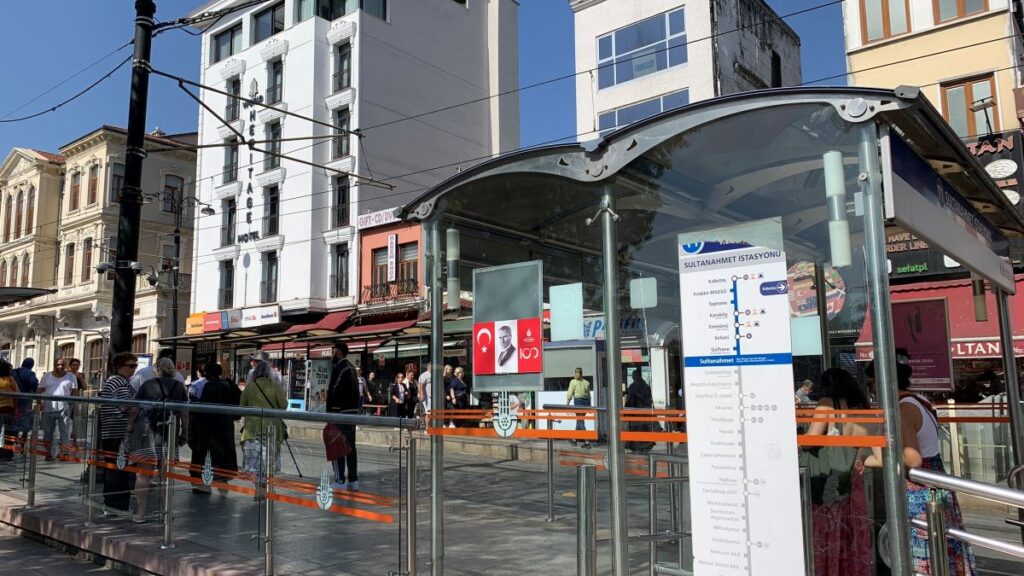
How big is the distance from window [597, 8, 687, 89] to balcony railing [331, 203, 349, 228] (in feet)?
39.3

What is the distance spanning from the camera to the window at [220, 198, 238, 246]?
38.2m

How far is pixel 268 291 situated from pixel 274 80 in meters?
9.95

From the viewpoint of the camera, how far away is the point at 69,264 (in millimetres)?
45594

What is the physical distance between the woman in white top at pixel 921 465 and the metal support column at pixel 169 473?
18.8 ft

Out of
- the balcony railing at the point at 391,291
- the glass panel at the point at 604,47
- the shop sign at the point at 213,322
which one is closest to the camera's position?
the glass panel at the point at 604,47

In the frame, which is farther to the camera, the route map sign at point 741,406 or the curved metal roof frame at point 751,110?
the route map sign at point 741,406

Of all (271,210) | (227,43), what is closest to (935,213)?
(271,210)

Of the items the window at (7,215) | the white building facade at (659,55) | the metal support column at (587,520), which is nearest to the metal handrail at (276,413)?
the metal support column at (587,520)

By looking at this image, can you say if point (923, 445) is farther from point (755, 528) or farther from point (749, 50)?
point (749, 50)

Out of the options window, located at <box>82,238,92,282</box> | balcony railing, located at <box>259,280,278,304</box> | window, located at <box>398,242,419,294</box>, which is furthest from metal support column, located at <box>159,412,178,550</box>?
window, located at <box>82,238,92,282</box>

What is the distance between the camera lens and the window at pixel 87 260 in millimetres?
44000

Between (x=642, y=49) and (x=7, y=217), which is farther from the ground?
(x=642, y=49)

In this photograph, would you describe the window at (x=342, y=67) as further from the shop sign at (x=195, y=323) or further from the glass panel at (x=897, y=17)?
the glass panel at (x=897, y=17)

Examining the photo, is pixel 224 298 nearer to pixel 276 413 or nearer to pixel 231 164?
pixel 231 164
